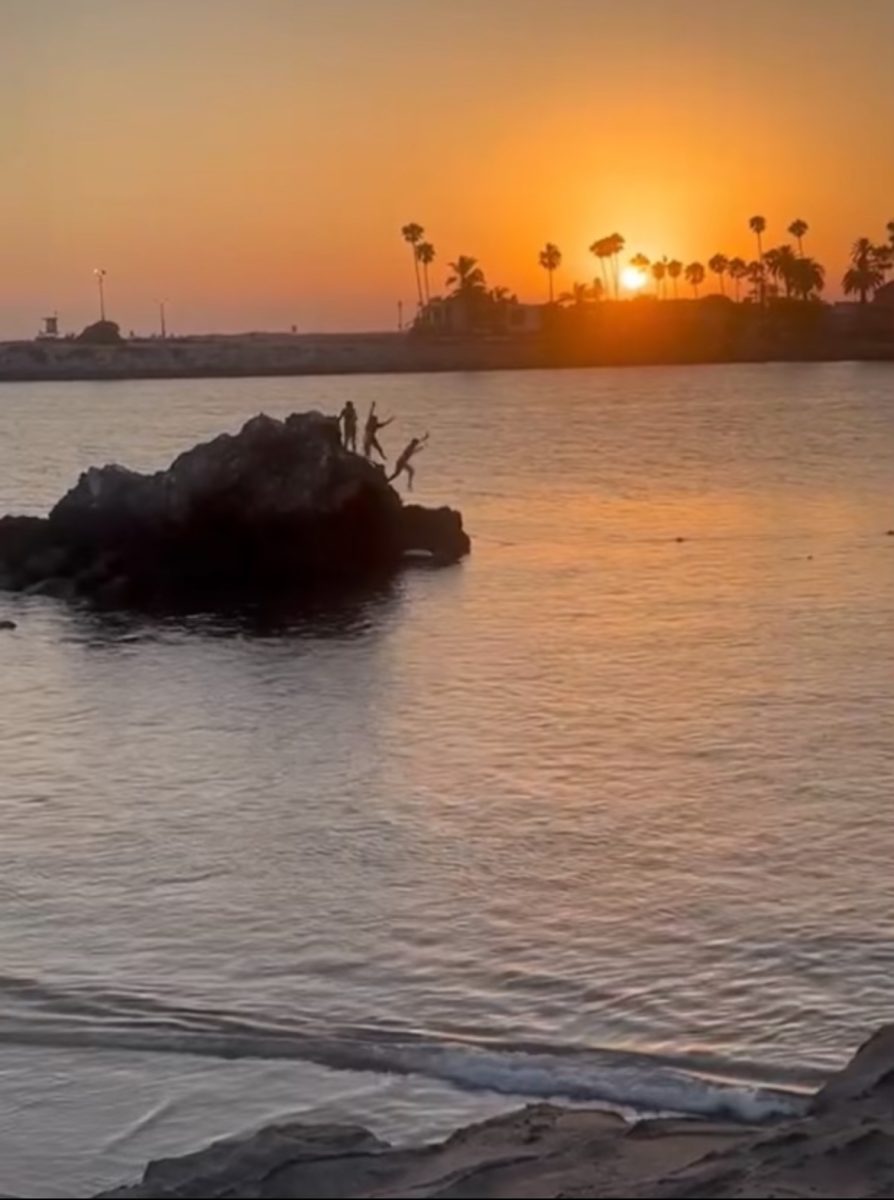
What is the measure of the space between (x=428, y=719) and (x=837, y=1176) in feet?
35.8

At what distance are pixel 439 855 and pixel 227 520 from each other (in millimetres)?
16232

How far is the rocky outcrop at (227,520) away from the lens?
27297mm

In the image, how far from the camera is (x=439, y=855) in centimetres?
1204

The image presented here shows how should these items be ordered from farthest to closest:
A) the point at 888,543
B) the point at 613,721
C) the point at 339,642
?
the point at 888,543, the point at 339,642, the point at 613,721

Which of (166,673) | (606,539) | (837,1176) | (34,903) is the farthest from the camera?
(606,539)

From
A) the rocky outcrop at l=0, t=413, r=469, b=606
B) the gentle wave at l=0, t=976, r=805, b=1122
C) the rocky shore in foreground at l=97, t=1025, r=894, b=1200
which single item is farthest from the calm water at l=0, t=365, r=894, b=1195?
the rocky outcrop at l=0, t=413, r=469, b=606

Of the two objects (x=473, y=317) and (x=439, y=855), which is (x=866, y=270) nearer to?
(x=473, y=317)

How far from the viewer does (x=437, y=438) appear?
2724 inches

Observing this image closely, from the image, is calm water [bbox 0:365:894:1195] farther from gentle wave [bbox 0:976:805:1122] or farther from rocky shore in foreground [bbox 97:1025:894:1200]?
rocky shore in foreground [bbox 97:1025:894:1200]

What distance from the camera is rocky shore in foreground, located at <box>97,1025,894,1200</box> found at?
5570mm

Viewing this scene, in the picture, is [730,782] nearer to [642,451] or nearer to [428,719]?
[428,719]

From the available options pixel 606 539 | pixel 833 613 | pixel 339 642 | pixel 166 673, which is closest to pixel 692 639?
pixel 833 613

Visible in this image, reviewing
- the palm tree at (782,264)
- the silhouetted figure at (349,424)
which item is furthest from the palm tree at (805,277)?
the silhouetted figure at (349,424)

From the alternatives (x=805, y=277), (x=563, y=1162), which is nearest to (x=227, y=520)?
(x=563, y=1162)
